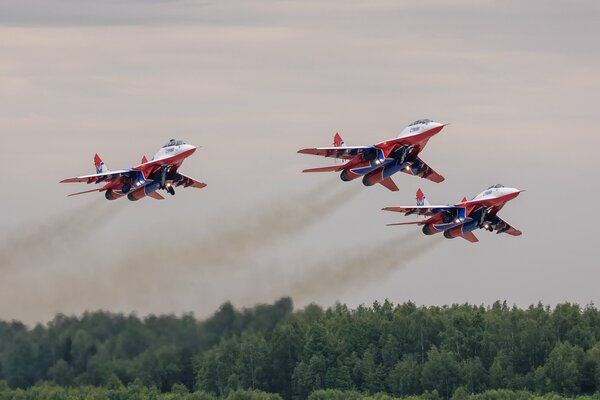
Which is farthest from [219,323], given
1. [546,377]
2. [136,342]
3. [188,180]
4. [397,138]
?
[546,377]

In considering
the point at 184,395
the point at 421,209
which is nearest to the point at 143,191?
the point at 421,209

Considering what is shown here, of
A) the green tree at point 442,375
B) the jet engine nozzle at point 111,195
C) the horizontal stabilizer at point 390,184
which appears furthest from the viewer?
the green tree at point 442,375

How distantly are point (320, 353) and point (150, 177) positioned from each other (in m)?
43.3

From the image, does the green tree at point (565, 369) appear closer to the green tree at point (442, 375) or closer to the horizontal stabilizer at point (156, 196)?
the green tree at point (442, 375)

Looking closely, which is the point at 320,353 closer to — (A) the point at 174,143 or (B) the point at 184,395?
(B) the point at 184,395

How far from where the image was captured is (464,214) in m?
108

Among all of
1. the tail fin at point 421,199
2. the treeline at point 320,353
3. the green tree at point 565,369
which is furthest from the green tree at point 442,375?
the tail fin at point 421,199

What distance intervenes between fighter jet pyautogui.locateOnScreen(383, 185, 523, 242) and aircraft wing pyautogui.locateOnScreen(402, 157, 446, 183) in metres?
2.35

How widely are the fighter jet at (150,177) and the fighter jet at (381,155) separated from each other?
7.58 metres

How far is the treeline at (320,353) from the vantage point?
121 m

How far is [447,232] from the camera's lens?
110m

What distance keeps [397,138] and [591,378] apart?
48.2 metres

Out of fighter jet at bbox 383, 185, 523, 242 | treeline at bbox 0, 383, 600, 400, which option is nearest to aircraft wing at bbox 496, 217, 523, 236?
fighter jet at bbox 383, 185, 523, 242

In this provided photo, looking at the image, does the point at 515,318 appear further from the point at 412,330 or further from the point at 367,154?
the point at 367,154
